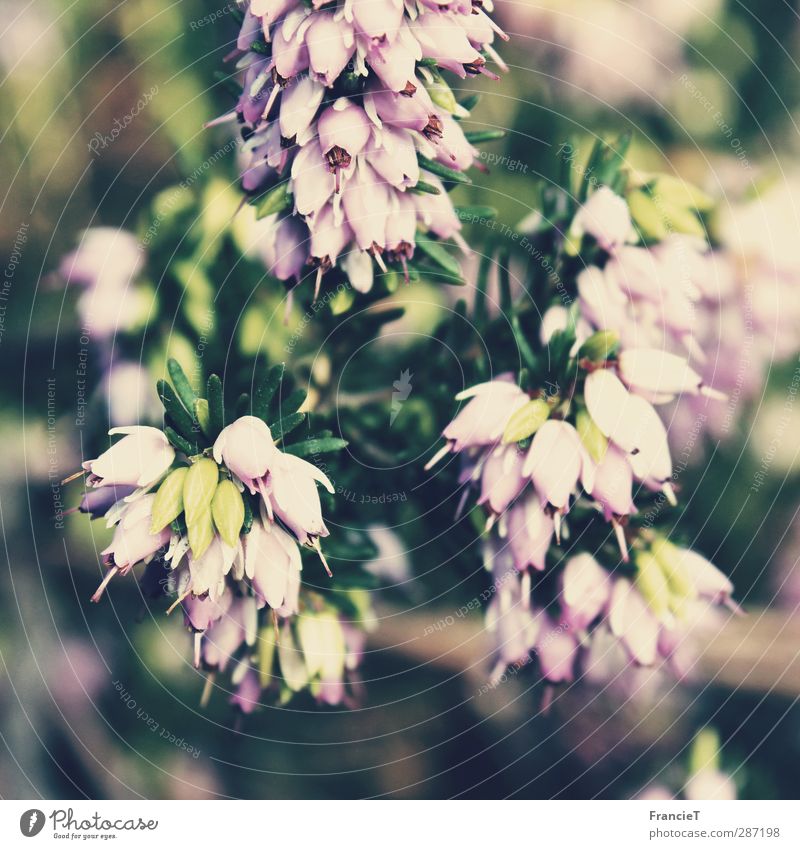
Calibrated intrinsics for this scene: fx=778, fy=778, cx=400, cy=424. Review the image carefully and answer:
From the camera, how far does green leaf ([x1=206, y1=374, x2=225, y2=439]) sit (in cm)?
52

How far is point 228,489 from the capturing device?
0.51 metres

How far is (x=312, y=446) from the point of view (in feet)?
1.77

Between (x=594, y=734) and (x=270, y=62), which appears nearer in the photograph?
(x=270, y=62)

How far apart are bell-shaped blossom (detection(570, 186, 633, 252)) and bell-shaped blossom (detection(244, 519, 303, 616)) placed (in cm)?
30

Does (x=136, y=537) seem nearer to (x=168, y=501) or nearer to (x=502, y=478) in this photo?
(x=168, y=501)

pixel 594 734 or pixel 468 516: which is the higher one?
pixel 468 516

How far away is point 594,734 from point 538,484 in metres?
0.22

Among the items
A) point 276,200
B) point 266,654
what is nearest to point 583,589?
point 266,654

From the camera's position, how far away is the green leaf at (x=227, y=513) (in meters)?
0.51

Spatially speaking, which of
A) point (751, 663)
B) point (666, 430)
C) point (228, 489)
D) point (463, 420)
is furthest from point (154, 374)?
point (751, 663)

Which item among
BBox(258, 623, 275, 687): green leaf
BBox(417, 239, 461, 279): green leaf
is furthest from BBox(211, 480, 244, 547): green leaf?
BBox(417, 239, 461, 279): green leaf

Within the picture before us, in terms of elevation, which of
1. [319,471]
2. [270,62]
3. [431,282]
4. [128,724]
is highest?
[270,62]

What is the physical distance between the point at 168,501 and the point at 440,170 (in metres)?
0.29
